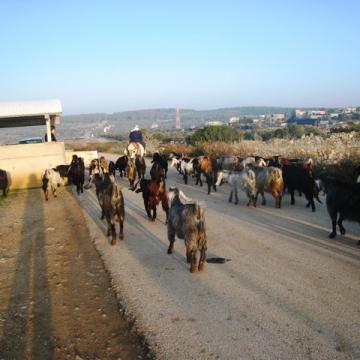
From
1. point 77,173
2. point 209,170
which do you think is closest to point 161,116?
point 77,173

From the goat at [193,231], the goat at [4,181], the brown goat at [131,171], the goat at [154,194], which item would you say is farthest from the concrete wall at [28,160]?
the goat at [193,231]

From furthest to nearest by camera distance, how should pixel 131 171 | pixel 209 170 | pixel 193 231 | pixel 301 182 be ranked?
pixel 131 171 < pixel 209 170 < pixel 301 182 < pixel 193 231

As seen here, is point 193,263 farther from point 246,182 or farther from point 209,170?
point 209,170

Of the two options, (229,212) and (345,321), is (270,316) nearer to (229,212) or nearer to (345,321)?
(345,321)

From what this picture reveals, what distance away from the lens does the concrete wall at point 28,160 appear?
1580 centimetres

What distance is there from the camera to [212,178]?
13.6 m

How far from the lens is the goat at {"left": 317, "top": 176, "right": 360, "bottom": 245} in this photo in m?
7.48

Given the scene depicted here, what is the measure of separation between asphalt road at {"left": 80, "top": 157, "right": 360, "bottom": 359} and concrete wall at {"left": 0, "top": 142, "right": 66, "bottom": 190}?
774 centimetres

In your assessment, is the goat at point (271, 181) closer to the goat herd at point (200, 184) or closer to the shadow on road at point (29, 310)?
the goat herd at point (200, 184)

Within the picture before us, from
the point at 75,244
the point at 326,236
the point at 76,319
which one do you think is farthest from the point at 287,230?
the point at 76,319

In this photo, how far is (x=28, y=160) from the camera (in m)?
16.0

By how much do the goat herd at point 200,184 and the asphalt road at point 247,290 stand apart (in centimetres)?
48

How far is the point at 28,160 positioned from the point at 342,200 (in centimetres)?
1262

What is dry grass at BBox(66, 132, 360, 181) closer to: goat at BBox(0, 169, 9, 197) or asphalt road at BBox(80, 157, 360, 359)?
asphalt road at BBox(80, 157, 360, 359)
